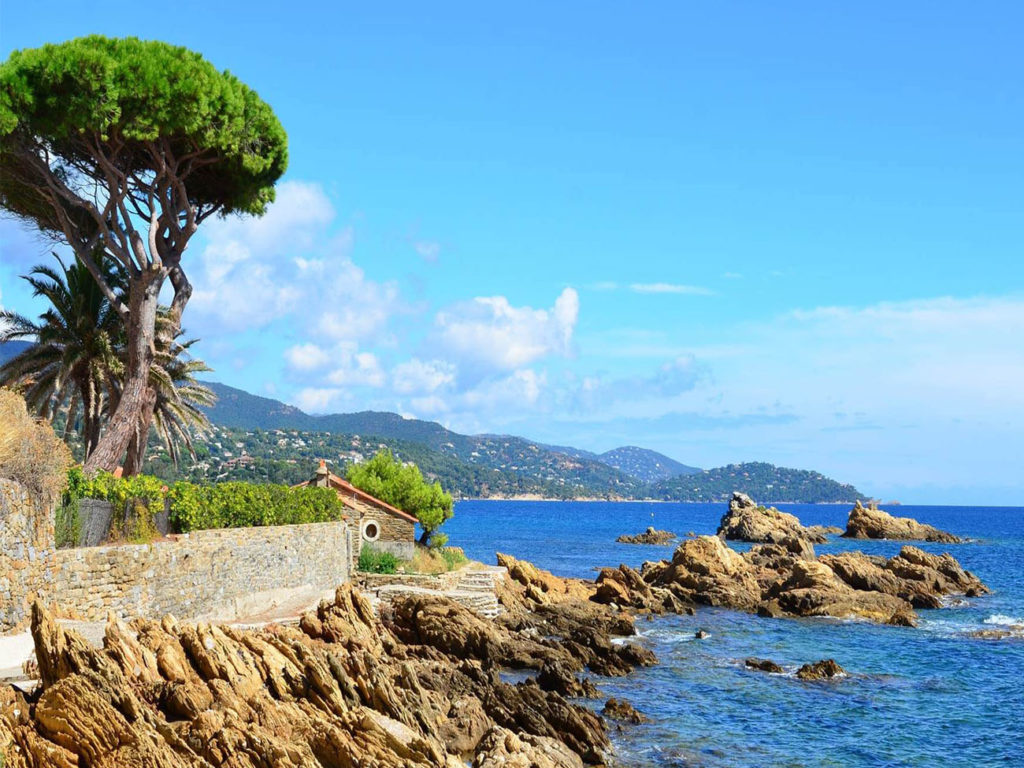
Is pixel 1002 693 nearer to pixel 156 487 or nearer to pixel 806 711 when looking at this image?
pixel 806 711

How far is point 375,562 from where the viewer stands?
36844 mm

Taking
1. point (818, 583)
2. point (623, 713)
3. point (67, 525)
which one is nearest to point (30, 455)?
point (67, 525)

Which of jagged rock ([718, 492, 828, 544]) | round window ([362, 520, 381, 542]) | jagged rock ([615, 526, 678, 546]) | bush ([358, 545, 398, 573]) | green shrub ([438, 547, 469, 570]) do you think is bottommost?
jagged rock ([615, 526, 678, 546])

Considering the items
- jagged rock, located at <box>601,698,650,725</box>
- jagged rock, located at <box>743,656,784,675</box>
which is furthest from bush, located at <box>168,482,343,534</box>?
jagged rock, located at <box>743,656,784,675</box>

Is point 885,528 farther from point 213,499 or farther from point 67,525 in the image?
point 67,525

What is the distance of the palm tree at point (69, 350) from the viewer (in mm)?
32094

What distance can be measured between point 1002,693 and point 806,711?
7853mm

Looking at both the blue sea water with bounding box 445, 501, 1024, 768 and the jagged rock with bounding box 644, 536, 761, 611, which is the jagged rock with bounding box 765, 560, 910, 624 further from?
the jagged rock with bounding box 644, 536, 761, 611

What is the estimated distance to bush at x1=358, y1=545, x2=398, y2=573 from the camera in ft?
119

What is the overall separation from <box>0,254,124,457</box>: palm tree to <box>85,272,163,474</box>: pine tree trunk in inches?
94.0

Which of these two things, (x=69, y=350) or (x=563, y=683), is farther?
(x=69, y=350)

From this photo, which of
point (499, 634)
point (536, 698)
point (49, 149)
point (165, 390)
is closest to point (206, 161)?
point (49, 149)

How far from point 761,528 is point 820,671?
2715 inches

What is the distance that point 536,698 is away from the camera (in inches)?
805
